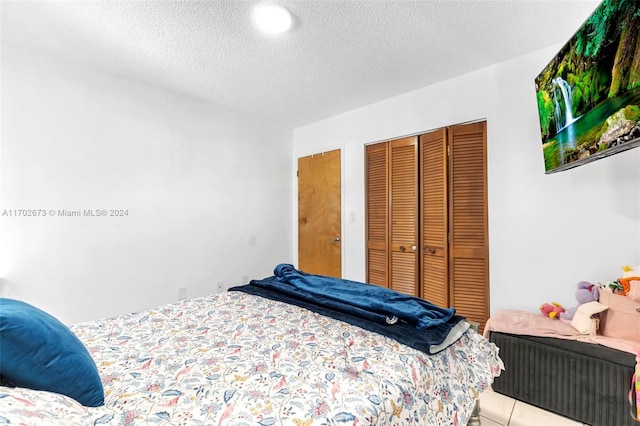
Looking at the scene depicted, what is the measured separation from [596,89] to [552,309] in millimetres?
1541

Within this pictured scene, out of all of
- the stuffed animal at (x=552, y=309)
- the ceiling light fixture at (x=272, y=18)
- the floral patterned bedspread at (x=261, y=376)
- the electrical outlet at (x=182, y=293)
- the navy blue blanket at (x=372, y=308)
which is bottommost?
the electrical outlet at (x=182, y=293)

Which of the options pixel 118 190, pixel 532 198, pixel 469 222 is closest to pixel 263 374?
pixel 469 222

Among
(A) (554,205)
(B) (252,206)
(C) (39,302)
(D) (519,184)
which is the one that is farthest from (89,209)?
(A) (554,205)

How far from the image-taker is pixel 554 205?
228 centimetres

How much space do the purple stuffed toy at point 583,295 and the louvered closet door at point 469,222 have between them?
593mm

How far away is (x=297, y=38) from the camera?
2174 millimetres

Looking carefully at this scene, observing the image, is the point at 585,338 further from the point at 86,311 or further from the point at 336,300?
the point at 86,311

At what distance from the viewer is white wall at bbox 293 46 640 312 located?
80.0 inches

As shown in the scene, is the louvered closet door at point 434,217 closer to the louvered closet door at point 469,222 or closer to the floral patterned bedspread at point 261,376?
the louvered closet door at point 469,222

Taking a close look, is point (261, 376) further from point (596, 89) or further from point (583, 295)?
point (583, 295)

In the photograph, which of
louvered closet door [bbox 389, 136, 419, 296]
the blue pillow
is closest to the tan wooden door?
louvered closet door [bbox 389, 136, 419, 296]

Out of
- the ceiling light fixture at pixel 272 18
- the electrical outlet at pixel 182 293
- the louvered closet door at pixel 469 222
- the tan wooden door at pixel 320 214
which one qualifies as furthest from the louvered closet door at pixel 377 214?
the electrical outlet at pixel 182 293

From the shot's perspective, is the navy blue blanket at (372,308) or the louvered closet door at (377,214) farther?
the louvered closet door at (377,214)

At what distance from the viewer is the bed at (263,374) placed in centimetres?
85
